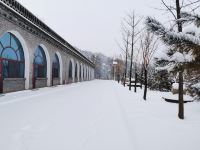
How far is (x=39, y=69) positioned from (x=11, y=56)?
483 cm

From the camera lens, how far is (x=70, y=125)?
18.8ft

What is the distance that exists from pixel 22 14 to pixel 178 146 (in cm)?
1318

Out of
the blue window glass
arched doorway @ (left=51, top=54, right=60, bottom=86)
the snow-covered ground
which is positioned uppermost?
the blue window glass

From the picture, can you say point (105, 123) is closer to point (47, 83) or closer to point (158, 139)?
point (158, 139)

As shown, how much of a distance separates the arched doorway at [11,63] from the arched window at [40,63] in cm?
243

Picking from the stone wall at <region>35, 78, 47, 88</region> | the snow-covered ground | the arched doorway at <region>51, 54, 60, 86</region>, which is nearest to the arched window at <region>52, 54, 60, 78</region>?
the arched doorway at <region>51, 54, 60, 86</region>

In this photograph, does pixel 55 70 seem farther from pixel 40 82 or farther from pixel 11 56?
Answer: pixel 11 56

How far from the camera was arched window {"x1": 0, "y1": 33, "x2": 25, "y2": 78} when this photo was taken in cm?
1311

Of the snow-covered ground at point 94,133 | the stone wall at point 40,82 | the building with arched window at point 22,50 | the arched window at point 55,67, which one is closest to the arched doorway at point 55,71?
the arched window at point 55,67

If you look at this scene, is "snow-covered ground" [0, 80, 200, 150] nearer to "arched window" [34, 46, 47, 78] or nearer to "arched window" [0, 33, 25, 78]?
"arched window" [0, 33, 25, 78]

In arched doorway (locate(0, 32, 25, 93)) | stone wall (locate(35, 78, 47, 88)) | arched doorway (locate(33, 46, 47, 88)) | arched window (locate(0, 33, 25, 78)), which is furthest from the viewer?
stone wall (locate(35, 78, 47, 88))

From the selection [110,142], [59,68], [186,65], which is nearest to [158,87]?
[59,68]

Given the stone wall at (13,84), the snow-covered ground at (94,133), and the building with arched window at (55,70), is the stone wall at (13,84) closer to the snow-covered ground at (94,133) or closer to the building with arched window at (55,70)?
the snow-covered ground at (94,133)

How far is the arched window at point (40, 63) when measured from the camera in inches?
709
